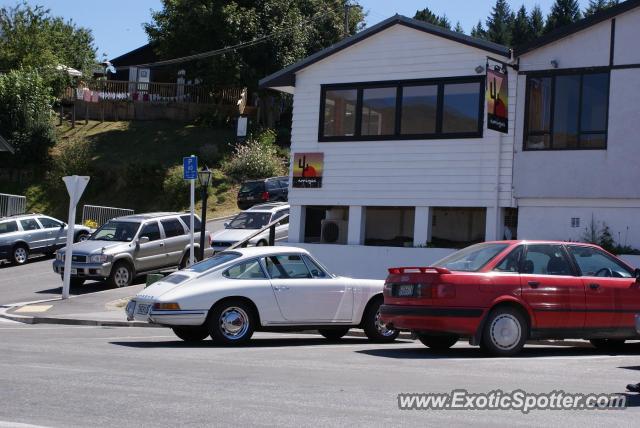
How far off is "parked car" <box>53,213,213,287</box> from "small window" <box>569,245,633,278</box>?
1526 cm

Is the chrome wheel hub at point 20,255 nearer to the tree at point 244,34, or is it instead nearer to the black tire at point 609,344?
the tree at point 244,34

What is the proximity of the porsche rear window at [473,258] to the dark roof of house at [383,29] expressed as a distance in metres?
11.0

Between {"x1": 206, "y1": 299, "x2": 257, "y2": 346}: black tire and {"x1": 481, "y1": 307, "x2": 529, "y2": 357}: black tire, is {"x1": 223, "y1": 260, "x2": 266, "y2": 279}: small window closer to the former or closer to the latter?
{"x1": 206, "y1": 299, "x2": 257, "y2": 346}: black tire

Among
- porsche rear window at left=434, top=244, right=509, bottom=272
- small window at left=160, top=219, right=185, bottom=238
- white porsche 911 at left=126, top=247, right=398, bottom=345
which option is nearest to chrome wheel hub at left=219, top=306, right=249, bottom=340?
white porsche 911 at left=126, top=247, right=398, bottom=345

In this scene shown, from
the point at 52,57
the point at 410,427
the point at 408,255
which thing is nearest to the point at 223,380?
the point at 410,427

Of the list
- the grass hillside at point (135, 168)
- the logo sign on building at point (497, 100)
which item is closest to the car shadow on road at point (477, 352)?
the logo sign on building at point (497, 100)

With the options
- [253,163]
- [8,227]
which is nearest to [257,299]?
[8,227]

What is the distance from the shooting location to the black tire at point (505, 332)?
1238cm

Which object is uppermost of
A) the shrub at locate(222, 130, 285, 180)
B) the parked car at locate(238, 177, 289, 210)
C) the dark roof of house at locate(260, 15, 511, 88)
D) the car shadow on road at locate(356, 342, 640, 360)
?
the dark roof of house at locate(260, 15, 511, 88)

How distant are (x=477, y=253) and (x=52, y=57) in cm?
4706

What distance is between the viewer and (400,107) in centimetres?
2455

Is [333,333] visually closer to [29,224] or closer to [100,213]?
[29,224]

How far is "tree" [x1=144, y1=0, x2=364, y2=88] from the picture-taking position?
49.8 meters

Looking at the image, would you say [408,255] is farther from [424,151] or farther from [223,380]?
[223,380]
